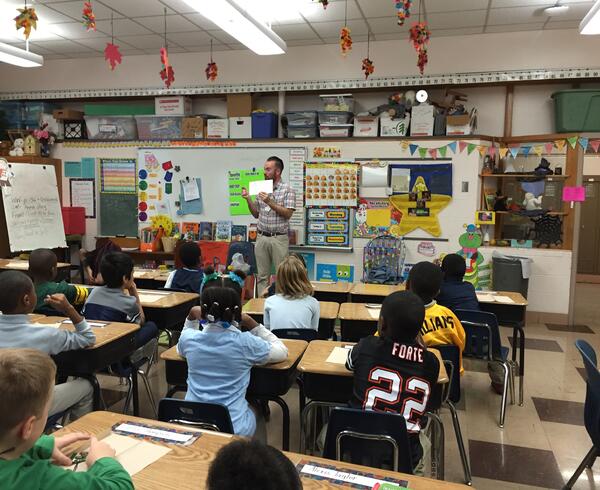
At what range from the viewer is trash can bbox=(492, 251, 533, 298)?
5.30 metres

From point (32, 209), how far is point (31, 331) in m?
4.63

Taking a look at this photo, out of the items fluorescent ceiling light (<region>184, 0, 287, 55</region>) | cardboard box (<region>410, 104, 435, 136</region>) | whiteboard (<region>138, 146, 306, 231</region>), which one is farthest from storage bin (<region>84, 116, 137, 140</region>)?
cardboard box (<region>410, 104, 435, 136</region>)

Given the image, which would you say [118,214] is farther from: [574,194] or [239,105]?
[574,194]

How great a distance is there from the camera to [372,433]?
1.63 metres

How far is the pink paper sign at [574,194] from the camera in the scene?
5316 millimetres

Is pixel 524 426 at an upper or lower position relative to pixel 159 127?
lower

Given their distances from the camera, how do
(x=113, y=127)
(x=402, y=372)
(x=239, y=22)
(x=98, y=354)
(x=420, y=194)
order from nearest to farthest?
(x=402, y=372) < (x=98, y=354) < (x=239, y=22) < (x=420, y=194) < (x=113, y=127)

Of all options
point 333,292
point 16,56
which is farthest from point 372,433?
point 16,56

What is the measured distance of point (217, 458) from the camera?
79 cm

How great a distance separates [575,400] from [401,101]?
3.76m

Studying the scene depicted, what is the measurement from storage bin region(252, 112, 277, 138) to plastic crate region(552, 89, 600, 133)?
3269 millimetres

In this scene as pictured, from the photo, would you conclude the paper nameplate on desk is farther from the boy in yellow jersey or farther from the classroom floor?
the classroom floor

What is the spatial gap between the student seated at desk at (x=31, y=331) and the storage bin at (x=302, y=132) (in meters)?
4.31

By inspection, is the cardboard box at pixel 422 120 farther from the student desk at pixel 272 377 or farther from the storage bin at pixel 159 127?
the student desk at pixel 272 377
